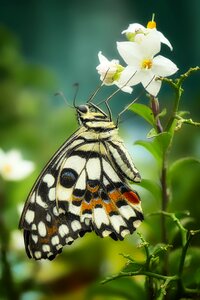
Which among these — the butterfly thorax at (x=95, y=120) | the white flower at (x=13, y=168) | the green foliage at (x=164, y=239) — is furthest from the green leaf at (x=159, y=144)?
the white flower at (x=13, y=168)

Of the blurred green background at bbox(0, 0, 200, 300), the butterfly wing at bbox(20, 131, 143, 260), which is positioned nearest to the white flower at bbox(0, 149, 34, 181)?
the blurred green background at bbox(0, 0, 200, 300)

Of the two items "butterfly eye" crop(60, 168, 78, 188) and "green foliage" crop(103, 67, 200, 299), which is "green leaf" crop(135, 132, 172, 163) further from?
"butterfly eye" crop(60, 168, 78, 188)

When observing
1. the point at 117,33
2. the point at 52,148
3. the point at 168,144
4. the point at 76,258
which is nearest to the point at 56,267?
the point at 76,258

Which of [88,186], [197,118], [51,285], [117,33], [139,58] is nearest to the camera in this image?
[139,58]

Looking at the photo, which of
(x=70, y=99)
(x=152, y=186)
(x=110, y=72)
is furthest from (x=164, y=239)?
(x=70, y=99)

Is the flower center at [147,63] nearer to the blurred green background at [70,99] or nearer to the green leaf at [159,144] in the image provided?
the green leaf at [159,144]

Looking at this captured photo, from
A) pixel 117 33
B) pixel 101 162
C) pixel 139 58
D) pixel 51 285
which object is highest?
pixel 117 33

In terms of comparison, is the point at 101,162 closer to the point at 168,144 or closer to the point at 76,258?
the point at 168,144
